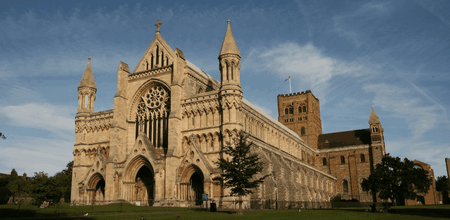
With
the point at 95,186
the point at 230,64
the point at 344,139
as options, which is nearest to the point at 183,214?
the point at 230,64

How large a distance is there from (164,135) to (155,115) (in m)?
3.09

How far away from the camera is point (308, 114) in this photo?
93.2 m

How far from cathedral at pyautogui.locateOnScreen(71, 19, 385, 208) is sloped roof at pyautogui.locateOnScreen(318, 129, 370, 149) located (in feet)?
105

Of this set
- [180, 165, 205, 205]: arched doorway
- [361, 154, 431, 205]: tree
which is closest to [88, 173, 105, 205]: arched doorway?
[180, 165, 205, 205]: arched doorway

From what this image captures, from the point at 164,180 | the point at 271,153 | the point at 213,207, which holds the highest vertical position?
the point at 271,153

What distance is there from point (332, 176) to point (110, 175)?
167 ft

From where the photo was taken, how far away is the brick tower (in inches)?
3627

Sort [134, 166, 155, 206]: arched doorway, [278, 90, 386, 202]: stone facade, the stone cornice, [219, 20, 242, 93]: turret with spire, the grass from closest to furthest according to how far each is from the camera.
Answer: the grass, [219, 20, 242, 93]: turret with spire, [134, 166, 155, 206]: arched doorway, the stone cornice, [278, 90, 386, 202]: stone facade

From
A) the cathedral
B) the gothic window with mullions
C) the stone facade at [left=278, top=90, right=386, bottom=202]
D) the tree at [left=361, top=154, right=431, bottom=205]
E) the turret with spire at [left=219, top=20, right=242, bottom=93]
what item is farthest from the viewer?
the stone facade at [left=278, top=90, right=386, bottom=202]

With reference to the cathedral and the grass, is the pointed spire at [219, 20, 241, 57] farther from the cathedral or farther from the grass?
the grass

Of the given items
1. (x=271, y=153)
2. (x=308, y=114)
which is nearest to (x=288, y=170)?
(x=271, y=153)

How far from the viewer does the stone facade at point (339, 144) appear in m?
80.0

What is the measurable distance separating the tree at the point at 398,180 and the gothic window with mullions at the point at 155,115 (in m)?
34.9

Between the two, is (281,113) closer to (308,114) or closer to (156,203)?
(308,114)
